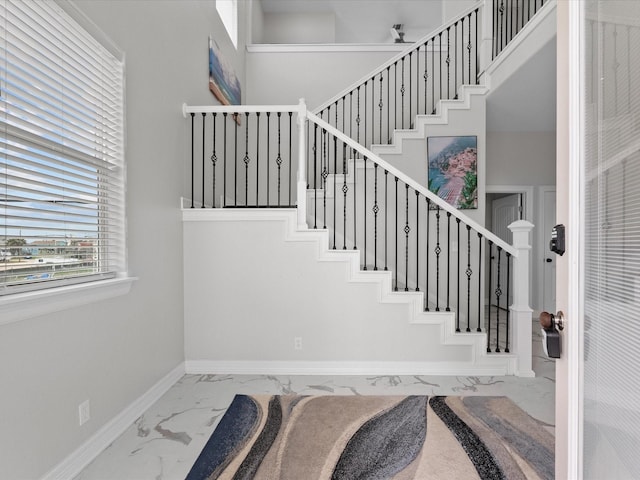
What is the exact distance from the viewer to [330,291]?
3104mm

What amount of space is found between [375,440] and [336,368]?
106cm

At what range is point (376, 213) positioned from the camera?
10.8ft

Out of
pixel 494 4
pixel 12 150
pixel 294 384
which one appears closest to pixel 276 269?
pixel 294 384

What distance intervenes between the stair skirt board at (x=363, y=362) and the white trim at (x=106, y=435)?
0.58m

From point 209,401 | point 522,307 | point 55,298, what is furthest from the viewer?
point 522,307

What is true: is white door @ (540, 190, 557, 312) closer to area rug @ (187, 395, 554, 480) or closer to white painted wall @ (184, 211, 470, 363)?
white painted wall @ (184, 211, 470, 363)

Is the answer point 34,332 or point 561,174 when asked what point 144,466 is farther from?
point 561,174

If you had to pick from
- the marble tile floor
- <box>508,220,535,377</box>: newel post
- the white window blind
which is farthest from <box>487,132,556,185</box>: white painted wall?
the white window blind

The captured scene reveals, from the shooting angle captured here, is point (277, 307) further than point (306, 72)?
No

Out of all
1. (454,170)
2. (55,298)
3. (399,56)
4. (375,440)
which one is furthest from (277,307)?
(399,56)

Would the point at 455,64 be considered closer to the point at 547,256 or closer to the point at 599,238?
the point at 547,256

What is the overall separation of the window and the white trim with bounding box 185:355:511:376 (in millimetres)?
4100

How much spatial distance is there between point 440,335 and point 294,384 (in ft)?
4.38

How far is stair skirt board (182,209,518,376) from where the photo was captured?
10.0ft
